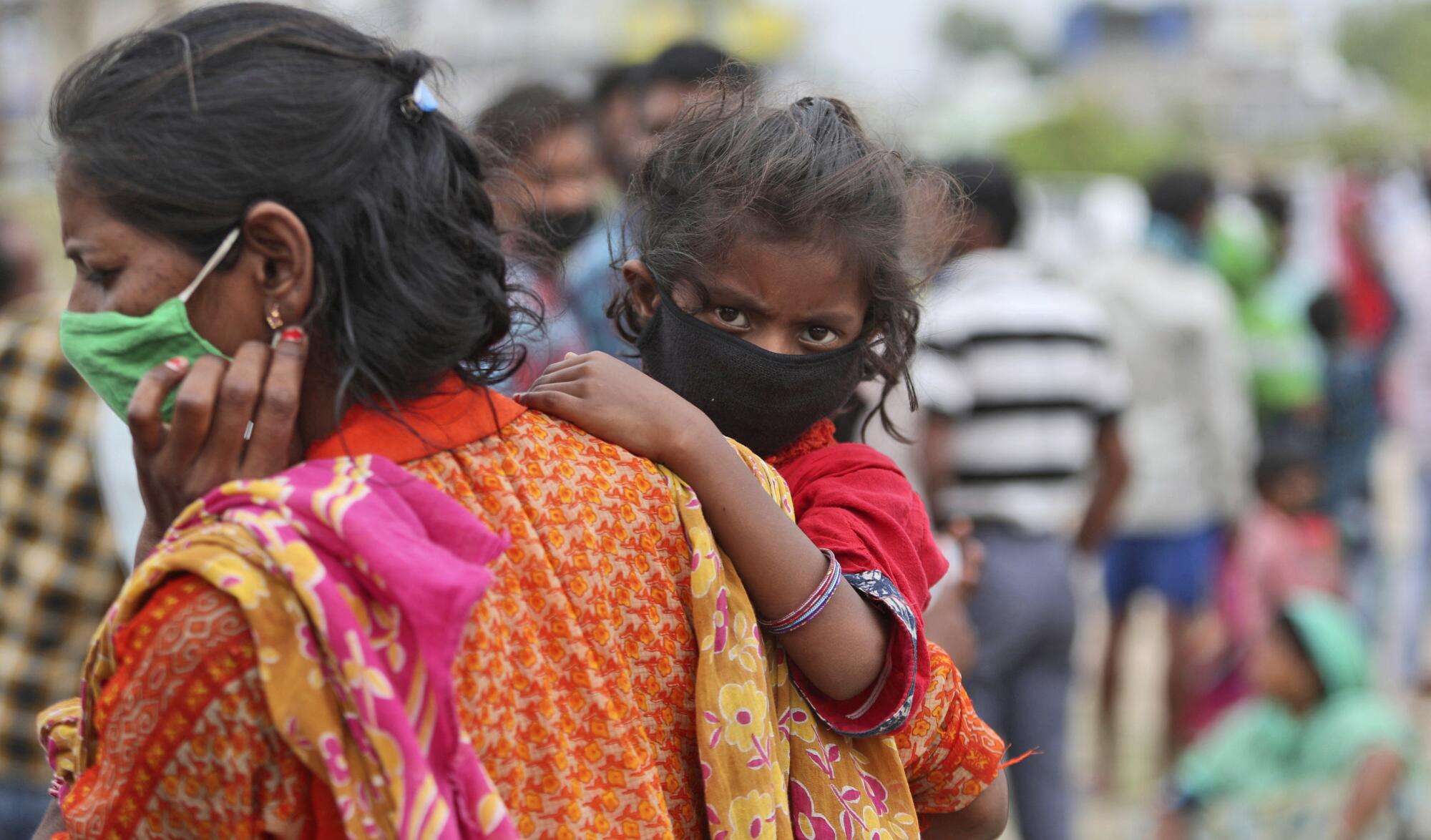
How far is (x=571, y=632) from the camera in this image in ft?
5.02

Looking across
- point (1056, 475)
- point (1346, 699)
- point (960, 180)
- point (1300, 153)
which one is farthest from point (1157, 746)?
point (1300, 153)

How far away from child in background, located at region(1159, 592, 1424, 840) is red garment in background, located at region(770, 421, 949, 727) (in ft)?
11.7

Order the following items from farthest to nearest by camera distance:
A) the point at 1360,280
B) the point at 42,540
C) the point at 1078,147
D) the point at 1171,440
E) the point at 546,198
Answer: the point at 1078,147, the point at 1360,280, the point at 1171,440, the point at 42,540, the point at 546,198

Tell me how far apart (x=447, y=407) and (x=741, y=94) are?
2.26 ft

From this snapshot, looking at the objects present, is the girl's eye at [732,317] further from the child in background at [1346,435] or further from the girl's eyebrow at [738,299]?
the child in background at [1346,435]

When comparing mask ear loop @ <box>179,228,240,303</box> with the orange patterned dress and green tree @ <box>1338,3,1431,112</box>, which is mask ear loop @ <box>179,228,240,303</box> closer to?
the orange patterned dress

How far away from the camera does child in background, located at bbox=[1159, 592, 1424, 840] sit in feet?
16.1

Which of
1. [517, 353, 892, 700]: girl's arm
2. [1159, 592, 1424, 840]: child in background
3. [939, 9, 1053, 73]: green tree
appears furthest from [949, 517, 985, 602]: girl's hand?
[939, 9, 1053, 73]: green tree

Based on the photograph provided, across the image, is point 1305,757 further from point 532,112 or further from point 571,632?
point 571,632

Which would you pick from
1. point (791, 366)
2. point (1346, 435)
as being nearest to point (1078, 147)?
point (1346, 435)

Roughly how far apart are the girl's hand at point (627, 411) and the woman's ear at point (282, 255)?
0.91ft

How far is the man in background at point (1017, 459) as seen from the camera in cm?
467

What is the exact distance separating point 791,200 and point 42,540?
7.11 feet

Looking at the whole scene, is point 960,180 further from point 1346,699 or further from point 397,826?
point 1346,699
